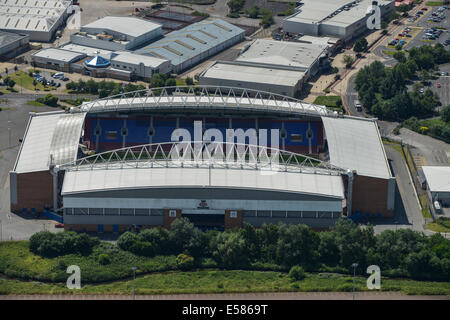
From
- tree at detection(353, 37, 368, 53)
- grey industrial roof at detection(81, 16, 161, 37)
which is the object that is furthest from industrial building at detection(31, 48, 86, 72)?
tree at detection(353, 37, 368, 53)

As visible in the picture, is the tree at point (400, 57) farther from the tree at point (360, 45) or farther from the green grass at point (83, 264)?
the green grass at point (83, 264)

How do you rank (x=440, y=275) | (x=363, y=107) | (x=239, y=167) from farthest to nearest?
(x=363, y=107) → (x=239, y=167) → (x=440, y=275)

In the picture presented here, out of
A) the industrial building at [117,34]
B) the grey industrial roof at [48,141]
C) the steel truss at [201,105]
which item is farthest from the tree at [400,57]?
the grey industrial roof at [48,141]

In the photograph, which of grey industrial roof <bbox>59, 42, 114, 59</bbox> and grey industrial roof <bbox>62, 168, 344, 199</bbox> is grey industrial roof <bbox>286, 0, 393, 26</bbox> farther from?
grey industrial roof <bbox>62, 168, 344, 199</bbox>

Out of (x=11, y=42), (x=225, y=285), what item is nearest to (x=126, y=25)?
(x=11, y=42)

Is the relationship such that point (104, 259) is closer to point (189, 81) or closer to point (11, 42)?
point (189, 81)

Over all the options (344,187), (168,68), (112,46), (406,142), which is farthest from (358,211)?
(112,46)

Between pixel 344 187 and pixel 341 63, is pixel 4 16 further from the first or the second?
pixel 344 187
